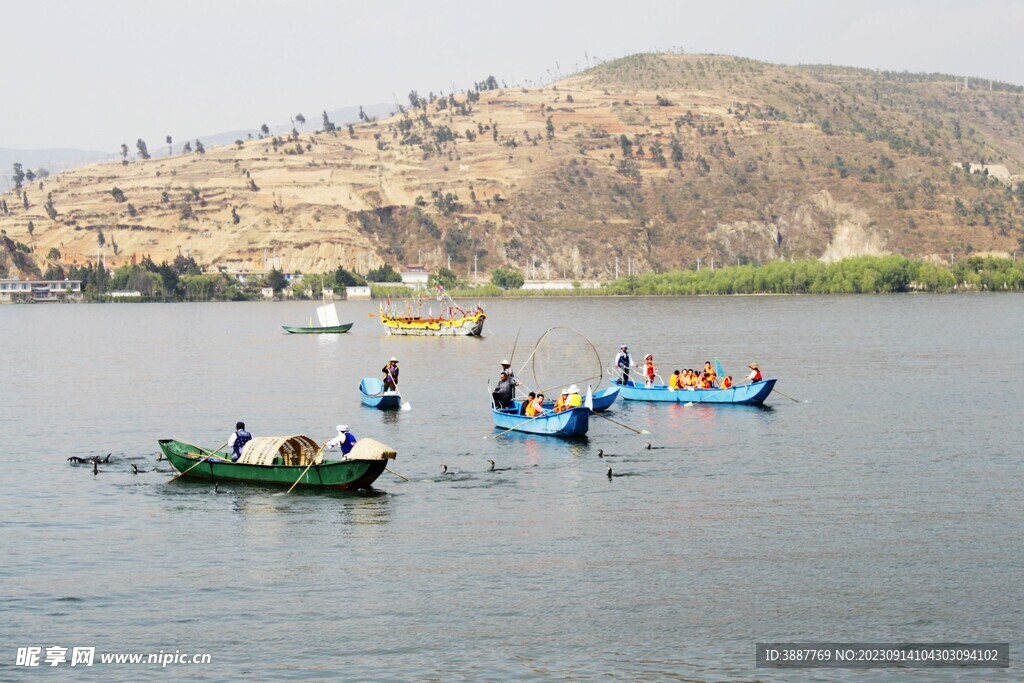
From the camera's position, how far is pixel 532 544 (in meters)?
36.9

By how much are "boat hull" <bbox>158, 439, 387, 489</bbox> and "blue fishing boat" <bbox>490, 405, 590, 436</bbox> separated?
13.0 metres

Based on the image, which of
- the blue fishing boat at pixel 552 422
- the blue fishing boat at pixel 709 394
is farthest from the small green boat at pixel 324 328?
the blue fishing boat at pixel 552 422

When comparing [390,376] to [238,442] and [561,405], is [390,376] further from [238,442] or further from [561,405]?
[238,442]

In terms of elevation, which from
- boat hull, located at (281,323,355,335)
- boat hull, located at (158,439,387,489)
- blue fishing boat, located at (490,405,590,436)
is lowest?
boat hull, located at (281,323,355,335)

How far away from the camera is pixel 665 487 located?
45281 mm

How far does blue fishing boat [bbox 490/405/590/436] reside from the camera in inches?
2159

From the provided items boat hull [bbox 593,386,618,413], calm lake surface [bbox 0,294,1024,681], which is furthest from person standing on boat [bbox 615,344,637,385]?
boat hull [bbox 593,386,618,413]

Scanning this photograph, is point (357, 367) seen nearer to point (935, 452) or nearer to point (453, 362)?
point (453, 362)

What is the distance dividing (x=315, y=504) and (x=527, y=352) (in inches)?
2966

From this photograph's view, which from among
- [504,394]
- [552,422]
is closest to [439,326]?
[504,394]

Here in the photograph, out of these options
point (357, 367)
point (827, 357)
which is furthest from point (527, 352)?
point (827, 357)

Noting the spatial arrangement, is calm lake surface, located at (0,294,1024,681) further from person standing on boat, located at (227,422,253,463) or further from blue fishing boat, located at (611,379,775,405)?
person standing on boat, located at (227,422,253,463)

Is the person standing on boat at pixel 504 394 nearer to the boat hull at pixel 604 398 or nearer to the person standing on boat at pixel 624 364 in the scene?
the boat hull at pixel 604 398

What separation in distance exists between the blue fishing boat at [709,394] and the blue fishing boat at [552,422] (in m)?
11.9
